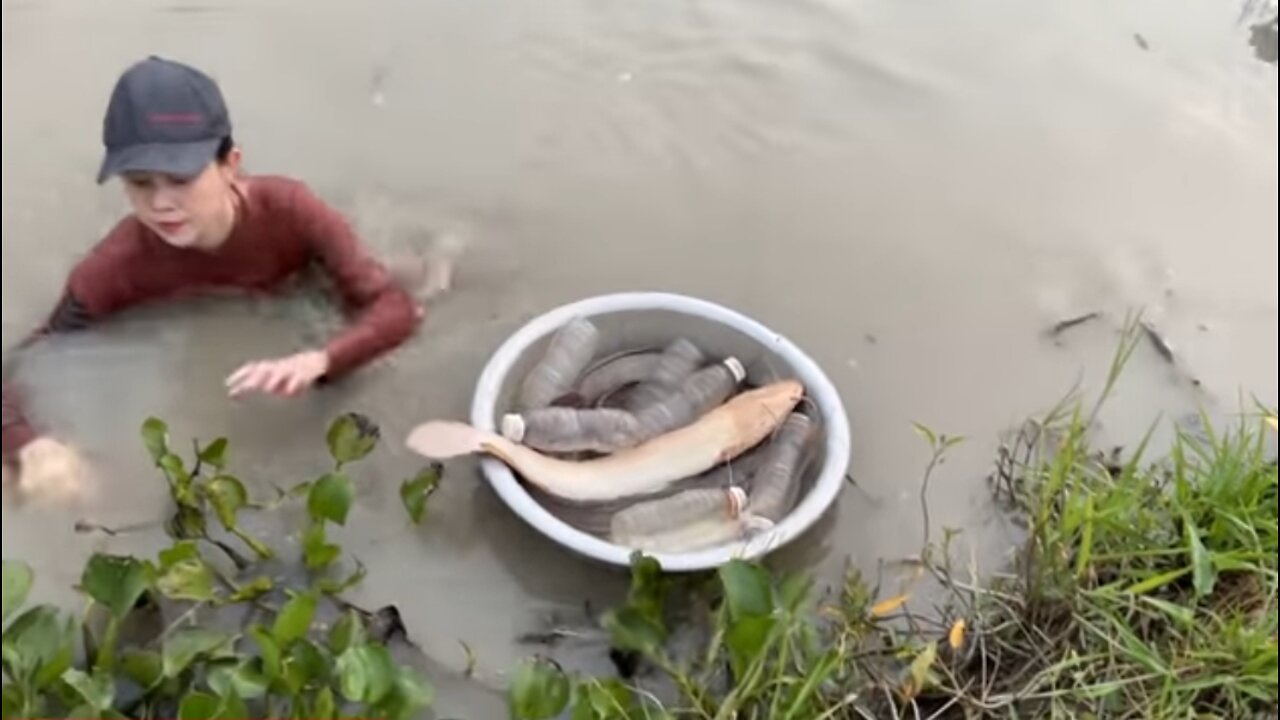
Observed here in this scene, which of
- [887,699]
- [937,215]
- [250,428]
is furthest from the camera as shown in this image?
[937,215]

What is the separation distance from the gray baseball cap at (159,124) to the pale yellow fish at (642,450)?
50 centimetres

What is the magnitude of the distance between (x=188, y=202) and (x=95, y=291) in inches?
10.4

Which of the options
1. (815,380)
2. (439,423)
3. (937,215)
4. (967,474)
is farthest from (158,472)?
(937,215)

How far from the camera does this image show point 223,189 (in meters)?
2.17

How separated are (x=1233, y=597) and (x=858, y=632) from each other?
0.51 metres

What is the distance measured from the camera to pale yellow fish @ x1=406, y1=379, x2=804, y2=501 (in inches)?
84.9

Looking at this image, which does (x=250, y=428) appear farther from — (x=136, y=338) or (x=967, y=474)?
(x=967, y=474)

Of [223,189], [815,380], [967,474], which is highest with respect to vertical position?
[223,189]

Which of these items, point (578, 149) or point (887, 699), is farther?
point (578, 149)

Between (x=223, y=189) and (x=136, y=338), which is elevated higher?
(x=223, y=189)

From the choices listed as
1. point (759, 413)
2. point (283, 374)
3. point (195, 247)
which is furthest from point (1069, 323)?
point (195, 247)

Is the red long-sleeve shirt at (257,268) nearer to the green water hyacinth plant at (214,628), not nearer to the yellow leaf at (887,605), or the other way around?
the green water hyacinth plant at (214,628)

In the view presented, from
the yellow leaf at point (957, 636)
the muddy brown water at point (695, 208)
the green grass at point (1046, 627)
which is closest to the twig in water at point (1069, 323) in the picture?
the muddy brown water at point (695, 208)

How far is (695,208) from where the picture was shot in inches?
107
